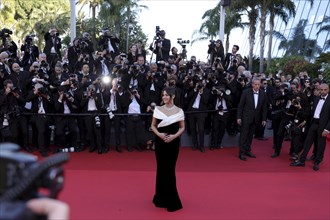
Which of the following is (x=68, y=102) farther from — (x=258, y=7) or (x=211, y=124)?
(x=258, y=7)

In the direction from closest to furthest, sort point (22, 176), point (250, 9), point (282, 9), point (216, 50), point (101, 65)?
point (22, 176) → point (101, 65) → point (216, 50) → point (282, 9) → point (250, 9)

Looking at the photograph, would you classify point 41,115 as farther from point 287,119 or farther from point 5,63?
point 287,119

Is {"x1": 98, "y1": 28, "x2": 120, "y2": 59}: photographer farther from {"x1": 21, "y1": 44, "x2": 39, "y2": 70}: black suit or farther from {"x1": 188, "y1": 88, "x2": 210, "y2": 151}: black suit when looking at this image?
{"x1": 188, "y1": 88, "x2": 210, "y2": 151}: black suit

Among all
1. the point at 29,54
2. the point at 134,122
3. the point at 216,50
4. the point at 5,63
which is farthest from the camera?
the point at 216,50

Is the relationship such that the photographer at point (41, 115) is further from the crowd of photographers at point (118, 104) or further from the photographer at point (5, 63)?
the photographer at point (5, 63)

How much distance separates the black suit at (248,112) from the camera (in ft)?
25.5

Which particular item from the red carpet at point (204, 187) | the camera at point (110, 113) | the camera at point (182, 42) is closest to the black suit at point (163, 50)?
the camera at point (182, 42)

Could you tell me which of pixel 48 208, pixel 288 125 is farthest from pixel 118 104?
pixel 48 208

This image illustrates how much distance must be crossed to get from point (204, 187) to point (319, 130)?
2.51 metres

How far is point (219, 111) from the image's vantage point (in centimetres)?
838

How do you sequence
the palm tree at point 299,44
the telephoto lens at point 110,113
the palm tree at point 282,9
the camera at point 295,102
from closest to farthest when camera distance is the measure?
the camera at point 295,102 → the telephoto lens at point 110,113 → the palm tree at point 282,9 → the palm tree at point 299,44

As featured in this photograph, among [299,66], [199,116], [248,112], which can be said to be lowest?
[199,116]

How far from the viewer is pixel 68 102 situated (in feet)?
26.0

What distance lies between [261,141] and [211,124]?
1566 millimetres
